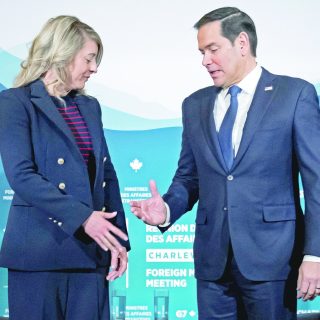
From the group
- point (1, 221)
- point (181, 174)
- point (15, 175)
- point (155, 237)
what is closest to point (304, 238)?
point (181, 174)

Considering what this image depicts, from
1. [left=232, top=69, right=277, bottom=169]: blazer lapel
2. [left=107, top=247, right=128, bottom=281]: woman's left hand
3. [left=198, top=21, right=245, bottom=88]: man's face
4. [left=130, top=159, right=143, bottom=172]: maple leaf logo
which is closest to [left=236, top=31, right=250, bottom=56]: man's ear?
[left=198, top=21, right=245, bottom=88]: man's face

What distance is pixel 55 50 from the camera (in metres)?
1.98

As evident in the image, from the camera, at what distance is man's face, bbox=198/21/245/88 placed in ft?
7.00

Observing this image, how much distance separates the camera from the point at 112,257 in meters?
1.95

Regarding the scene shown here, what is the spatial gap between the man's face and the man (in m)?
0.05

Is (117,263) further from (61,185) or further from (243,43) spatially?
(243,43)

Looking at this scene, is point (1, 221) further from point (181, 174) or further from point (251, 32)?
point (251, 32)

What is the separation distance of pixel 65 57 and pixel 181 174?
55 cm

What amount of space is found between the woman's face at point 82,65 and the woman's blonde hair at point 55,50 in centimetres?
2

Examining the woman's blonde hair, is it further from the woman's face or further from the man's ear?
the man's ear

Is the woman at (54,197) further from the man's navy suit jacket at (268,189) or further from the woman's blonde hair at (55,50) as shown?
the man's navy suit jacket at (268,189)

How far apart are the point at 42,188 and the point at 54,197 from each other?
0.04m

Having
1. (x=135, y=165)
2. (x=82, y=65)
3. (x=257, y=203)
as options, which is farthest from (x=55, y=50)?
(x=135, y=165)

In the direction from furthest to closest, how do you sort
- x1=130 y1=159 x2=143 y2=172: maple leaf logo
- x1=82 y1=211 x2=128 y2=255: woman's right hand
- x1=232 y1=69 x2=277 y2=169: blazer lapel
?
x1=130 y1=159 x2=143 y2=172: maple leaf logo → x1=232 y1=69 x2=277 y2=169: blazer lapel → x1=82 y1=211 x2=128 y2=255: woman's right hand
